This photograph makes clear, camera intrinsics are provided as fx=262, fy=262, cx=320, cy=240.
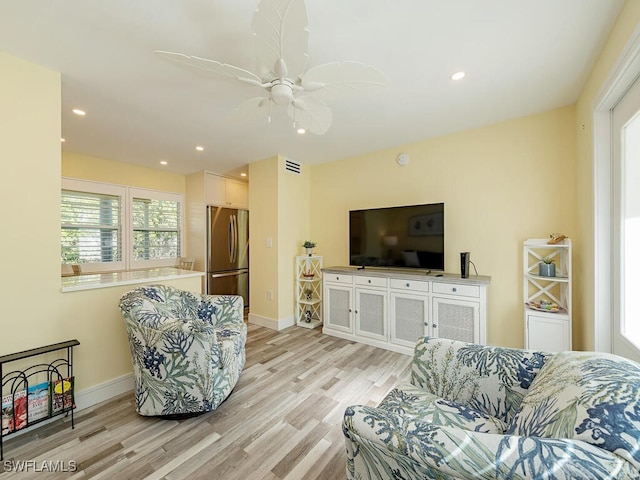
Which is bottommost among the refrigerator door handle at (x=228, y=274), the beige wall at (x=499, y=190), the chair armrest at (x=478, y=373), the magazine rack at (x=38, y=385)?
the magazine rack at (x=38, y=385)

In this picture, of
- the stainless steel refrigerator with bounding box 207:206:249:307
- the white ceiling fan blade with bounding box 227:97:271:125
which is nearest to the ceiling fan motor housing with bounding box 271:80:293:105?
the white ceiling fan blade with bounding box 227:97:271:125

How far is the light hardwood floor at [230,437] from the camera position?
1437 mm

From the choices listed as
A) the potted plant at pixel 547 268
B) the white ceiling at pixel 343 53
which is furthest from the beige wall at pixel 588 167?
the potted plant at pixel 547 268

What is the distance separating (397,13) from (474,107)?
1408 mm

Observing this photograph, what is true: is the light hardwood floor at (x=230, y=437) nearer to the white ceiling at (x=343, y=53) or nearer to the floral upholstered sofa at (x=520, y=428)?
the floral upholstered sofa at (x=520, y=428)

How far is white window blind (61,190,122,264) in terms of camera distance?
359 centimetres

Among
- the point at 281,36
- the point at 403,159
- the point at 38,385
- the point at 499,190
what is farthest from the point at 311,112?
the point at 38,385

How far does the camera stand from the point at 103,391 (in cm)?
208

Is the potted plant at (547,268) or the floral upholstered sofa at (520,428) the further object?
the potted plant at (547,268)

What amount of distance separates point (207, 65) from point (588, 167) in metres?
2.68

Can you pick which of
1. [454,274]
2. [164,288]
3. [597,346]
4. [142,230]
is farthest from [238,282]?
[597,346]

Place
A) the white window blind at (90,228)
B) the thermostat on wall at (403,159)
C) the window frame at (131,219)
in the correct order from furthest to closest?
the window frame at (131,219), the white window blind at (90,228), the thermostat on wall at (403,159)

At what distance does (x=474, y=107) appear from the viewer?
7.86 ft

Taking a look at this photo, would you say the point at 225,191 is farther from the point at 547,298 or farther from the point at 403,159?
the point at 547,298
